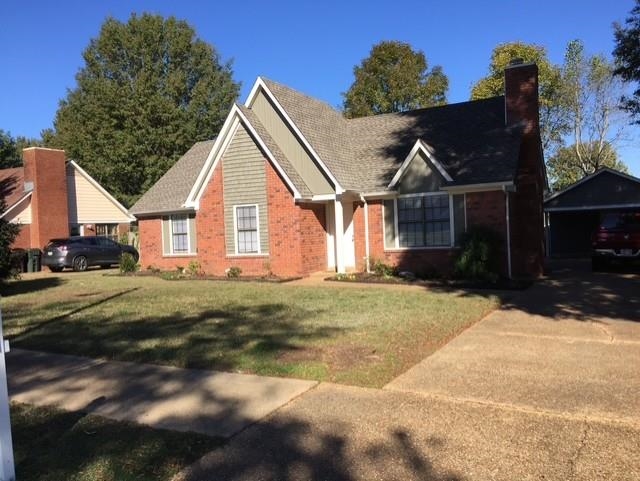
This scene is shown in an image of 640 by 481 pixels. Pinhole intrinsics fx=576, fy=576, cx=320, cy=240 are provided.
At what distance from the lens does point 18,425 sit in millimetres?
5480

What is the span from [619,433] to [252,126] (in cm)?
1598

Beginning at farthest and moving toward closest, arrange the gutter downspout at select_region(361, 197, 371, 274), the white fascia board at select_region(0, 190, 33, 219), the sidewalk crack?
the white fascia board at select_region(0, 190, 33, 219), the gutter downspout at select_region(361, 197, 371, 274), the sidewalk crack

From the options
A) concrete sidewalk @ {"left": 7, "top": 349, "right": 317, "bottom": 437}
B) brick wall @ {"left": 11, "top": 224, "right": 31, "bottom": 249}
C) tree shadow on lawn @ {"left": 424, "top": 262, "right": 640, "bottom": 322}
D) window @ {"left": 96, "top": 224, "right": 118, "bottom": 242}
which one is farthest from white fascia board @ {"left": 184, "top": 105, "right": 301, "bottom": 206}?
window @ {"left": 96, "top": 224, "right": 118, "bottom": 242}

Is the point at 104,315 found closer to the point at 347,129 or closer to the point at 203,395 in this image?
the point at 203,395

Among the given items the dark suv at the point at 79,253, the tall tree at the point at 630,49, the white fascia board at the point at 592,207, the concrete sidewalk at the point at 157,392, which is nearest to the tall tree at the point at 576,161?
the white fascia board at the point at 592,207

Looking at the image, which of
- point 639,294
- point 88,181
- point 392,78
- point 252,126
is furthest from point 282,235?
point 392,78

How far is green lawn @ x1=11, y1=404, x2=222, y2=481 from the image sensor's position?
431 centimetres

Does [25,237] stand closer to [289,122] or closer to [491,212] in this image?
[289,122]

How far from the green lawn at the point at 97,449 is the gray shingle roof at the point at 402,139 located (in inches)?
516

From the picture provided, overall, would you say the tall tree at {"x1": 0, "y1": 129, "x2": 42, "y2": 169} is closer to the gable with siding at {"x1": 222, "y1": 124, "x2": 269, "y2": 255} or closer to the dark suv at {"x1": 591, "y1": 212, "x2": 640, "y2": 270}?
the gable with siding at {"x1": 222, "y1": 124, "x2": 269, "y2": 255}

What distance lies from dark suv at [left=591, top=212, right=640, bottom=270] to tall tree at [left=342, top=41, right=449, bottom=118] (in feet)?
88.3

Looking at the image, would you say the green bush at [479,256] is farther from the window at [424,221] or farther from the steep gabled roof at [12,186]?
the steep gabled roof at [12,186]

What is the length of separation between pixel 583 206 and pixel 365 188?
1471 centimetres

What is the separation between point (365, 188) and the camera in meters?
18.5
